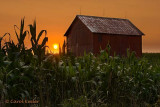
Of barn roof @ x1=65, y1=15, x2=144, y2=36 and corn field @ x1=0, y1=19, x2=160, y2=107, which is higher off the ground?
barn roof @ x1=65, y1=15, x2=144, y2=36

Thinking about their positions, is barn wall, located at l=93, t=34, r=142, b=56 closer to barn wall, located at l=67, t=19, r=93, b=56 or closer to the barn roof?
the barn roof

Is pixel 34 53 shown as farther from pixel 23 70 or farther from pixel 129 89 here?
pixel 129 89

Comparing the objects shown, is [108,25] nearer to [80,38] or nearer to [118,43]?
[118,43]

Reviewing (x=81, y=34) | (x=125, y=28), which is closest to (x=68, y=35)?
(x=81, y=34)

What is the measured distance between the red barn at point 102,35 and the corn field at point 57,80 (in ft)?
72.6

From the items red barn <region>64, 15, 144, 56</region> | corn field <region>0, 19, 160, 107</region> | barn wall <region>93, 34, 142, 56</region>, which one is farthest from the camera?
red barn <region>64, 15, 144, 56</region>

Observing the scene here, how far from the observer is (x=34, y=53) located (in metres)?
6.25

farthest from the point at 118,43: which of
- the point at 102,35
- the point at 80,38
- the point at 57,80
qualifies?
the point at 57,80

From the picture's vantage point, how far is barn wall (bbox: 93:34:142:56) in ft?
97.8

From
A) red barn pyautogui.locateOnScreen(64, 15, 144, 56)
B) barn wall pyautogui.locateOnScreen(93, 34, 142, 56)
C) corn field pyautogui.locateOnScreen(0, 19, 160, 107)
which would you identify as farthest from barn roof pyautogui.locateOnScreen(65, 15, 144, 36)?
corn field pyautogui.locateOnScreen(0, 19, 160, 107)

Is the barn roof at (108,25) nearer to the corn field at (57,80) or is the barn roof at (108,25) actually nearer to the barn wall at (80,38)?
the barn wall at (80,38)

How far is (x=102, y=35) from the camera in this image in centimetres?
3034

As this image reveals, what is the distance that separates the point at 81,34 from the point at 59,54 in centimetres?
2494

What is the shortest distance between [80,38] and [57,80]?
25.8 m
